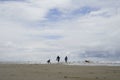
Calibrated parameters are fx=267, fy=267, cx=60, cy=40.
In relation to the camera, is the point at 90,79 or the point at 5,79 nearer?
the point at 5,79

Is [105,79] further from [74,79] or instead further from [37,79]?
[37,79]

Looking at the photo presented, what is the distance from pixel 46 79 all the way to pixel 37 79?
27.7 inches

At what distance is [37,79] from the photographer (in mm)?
20328

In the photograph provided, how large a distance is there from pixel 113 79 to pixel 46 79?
18.3ft

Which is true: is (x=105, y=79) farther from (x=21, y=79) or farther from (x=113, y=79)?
(x=21, y=79)

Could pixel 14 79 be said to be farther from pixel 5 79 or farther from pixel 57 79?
pixel 57 79

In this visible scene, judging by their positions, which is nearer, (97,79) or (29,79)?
(29,79)

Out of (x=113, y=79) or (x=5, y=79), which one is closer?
(x=5, y=79)

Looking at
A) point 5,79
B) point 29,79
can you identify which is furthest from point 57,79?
point 5,79

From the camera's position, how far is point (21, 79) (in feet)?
66.4

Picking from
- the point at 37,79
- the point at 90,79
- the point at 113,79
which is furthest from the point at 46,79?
the point at 113,79

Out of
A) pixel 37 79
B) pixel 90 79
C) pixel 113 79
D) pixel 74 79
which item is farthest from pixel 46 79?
pixel 113 79

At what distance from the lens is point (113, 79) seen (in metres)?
21.9

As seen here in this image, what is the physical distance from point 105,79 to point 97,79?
2.21 feet
